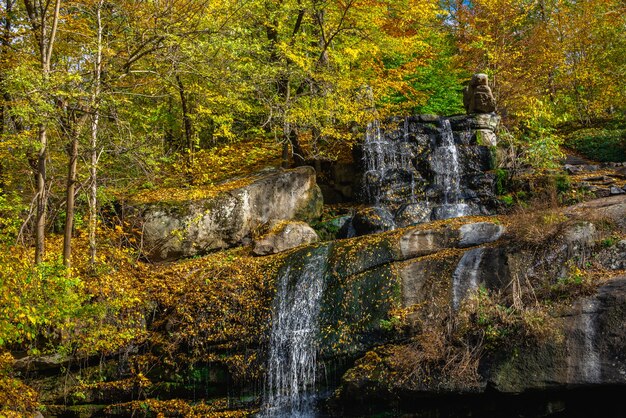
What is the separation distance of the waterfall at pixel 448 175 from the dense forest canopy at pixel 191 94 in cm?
190

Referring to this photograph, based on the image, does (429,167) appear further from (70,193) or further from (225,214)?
(70,193)

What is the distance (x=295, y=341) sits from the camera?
898 cm

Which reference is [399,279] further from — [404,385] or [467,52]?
[467,52]

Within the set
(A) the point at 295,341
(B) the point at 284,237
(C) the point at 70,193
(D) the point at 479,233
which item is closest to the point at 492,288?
(D) the point at 479,233

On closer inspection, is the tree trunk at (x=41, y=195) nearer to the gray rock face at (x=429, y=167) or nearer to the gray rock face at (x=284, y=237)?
the gray rock face at (x=284, y=237)

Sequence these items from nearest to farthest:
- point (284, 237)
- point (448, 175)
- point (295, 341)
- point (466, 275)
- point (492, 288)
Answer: point (492, 288) → point (466, 275) → point (295, 341) → point (284, 237) → point (448, 175)

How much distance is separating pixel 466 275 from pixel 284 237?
4.77 m

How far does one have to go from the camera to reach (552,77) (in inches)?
800

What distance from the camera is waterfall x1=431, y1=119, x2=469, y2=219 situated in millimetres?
13000

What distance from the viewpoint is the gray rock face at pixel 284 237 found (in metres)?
11.6

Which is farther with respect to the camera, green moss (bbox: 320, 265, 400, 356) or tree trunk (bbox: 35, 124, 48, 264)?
tree trunk (bbox: 35, 124, 48, 264)

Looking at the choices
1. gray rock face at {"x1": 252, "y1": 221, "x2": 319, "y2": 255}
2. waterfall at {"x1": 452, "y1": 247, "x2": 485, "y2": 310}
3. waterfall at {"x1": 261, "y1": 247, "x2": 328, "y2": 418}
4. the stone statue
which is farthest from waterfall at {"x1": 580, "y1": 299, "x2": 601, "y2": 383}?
the stone statue

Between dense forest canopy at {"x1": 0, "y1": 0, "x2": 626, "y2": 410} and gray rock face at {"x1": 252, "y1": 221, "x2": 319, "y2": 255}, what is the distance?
2.26 metres

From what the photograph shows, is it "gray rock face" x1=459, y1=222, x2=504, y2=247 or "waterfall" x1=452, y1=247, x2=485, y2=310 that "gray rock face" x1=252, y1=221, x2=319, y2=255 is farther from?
"waterfall" x1=452, y1=247, x2=485, y2=310
